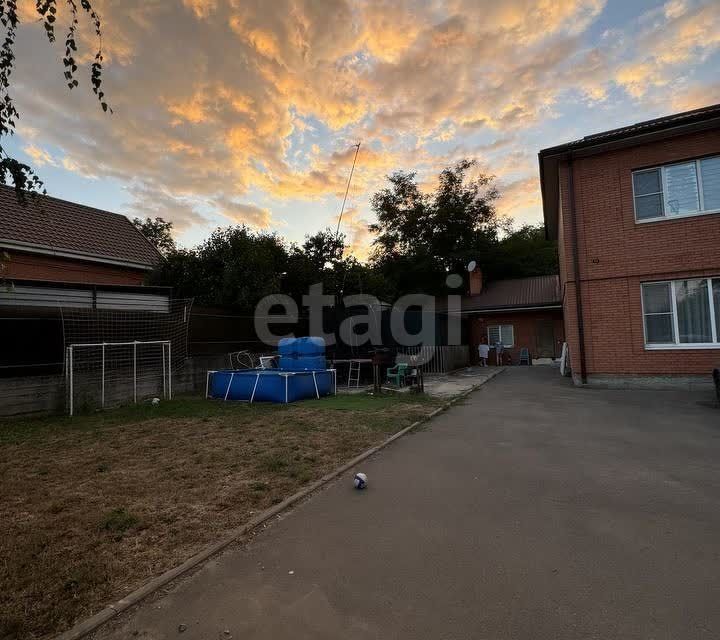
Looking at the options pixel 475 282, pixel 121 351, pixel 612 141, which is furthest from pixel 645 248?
pixel 475 282

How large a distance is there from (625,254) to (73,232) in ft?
64.7

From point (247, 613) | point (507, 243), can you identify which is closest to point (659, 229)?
point (247, 613)

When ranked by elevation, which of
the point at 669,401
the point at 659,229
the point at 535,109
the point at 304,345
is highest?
the point at 535,109

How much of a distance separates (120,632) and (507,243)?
1467 inches

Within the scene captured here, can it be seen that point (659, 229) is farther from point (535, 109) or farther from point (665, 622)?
point (665, 622)

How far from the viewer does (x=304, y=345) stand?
12234 mm

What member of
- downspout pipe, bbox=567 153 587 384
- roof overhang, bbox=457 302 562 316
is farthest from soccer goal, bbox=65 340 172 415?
roof overhang, bbox=457 302 562 316

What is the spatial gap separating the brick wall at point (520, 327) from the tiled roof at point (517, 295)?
2.11ft

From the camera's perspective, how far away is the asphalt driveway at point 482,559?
82.7 inches

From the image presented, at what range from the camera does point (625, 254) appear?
36.3 ft

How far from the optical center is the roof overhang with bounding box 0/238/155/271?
43.8ft

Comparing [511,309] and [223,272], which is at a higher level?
[223,272]

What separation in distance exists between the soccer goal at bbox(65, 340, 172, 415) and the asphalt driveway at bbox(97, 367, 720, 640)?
783cm

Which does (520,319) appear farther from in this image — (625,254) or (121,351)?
(121,351)
